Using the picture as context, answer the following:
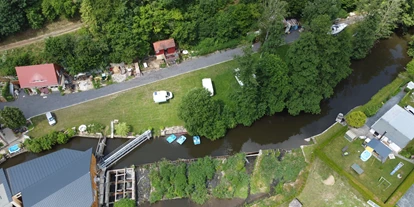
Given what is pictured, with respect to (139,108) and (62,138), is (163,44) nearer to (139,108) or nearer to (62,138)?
(139,108)

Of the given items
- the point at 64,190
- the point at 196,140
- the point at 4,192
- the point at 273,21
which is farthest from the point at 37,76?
the point at 273,21

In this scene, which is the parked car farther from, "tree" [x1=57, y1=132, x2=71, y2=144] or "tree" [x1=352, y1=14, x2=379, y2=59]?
"tree" [x1=352, y1=14, x2=379, y2=59]

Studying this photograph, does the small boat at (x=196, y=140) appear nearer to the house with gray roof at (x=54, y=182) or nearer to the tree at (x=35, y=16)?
the house with gray roof at (x=54, y=182)

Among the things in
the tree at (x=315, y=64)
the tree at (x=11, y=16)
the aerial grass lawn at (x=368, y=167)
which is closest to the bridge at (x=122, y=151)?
the tree at (x=315, y=64)

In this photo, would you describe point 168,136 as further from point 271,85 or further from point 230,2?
point 230,2

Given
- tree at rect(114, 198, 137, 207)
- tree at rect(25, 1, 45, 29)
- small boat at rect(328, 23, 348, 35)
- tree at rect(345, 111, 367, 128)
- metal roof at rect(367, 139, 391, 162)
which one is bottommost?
metal roof at rect(367, 139, 391, 162)

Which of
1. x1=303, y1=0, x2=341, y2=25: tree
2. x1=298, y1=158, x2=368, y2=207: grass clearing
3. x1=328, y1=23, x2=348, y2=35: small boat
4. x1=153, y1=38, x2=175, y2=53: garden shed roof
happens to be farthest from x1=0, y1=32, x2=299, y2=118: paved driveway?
x1=298, y1=158, x2=368, y2=207: grass clearing
